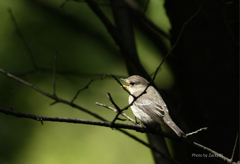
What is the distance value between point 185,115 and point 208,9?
1.12 metres

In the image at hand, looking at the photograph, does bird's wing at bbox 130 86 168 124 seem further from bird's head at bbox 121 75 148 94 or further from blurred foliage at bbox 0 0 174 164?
blurred foliage at bbox 0 0 174 164

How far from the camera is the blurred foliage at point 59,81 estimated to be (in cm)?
271

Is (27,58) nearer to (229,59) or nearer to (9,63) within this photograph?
(9,63)

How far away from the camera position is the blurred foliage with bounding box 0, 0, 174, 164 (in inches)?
107

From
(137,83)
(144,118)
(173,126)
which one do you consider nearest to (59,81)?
(137,83)

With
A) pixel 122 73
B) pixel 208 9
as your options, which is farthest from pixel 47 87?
pixel 208 9

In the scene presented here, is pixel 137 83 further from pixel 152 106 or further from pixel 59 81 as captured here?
pixel 59 81

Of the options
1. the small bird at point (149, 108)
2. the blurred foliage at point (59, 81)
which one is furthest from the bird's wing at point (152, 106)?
the blurred foliage at point (59, 81)

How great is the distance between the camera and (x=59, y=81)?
2889 mm

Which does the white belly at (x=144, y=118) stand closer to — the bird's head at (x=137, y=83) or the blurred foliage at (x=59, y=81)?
the bird's head at (x=137, y=83)

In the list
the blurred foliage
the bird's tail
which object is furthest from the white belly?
the blurred foliage

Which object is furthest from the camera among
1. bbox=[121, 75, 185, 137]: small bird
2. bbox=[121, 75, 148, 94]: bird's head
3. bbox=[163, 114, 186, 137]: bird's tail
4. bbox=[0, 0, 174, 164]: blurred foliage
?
bbox=[0, 0, 174, 164]: blurred foliage

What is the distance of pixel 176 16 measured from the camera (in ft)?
9.28

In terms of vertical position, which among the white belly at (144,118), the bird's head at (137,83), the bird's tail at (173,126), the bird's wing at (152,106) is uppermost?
the bird's head at (137,83)
